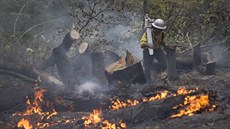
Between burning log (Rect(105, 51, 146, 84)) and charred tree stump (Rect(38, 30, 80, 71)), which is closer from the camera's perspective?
burning log (Rect(105, 51, 146, 84))

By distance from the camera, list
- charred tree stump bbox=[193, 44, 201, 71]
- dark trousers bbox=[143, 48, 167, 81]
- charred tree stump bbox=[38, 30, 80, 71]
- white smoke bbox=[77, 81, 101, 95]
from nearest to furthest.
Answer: white smoke bbox=[77, 81, 101, 95] < dark trousers bbox=[143, 48, 167, 81] < charred tree stump bbox=[193, 44, 201, 71] < charred tree stump bbox=[38, 30, 80, 71]

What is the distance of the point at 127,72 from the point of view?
743 centimetres

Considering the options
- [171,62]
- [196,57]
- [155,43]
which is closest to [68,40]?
[155,43]

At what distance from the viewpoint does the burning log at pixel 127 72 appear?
7.39 meters

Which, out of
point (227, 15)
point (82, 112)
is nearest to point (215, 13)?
point (227, 15)

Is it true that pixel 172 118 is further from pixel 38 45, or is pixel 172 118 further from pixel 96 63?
pixel 38 45

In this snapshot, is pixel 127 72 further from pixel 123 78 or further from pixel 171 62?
pixel 171 62

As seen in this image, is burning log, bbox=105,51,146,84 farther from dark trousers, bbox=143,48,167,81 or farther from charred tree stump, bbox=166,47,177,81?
charred tree stump, bbox=166,47,177,81

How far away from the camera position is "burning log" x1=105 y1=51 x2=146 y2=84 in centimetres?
739

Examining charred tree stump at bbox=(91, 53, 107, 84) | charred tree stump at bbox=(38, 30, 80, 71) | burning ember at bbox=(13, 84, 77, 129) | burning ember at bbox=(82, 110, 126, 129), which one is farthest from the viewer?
charred tree stump at bbox=(38, 30, 80, 71)

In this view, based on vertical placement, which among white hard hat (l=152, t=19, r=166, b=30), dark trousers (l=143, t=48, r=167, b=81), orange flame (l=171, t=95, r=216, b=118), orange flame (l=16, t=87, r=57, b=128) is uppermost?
white hard hat (l=152, t=19, r=166, b=30)

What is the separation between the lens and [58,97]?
7238 mm

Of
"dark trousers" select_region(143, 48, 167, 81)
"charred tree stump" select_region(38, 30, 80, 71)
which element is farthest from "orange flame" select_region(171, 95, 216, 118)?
"charred tree stump" select_region(38, 30, 80, 71)

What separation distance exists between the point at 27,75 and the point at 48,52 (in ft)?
10.1
